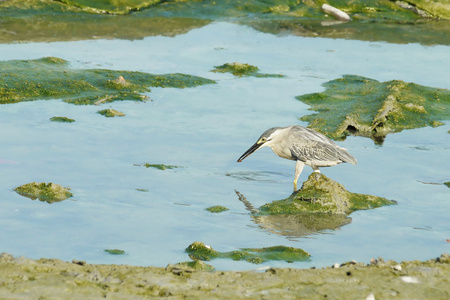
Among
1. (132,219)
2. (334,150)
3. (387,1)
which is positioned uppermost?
(387,1)

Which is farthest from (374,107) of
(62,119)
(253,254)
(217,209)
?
(253,254)

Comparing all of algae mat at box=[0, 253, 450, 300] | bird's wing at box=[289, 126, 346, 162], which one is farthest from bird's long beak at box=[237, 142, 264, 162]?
algae mat at box=[0, 253, 450, 300]

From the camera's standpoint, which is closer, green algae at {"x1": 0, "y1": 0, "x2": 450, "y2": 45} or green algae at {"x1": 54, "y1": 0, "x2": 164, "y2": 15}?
green algae at {"x1": 0, "y1": 0, "x2": 450, "y2": 45}

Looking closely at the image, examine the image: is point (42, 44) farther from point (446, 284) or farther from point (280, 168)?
point (446, 284)

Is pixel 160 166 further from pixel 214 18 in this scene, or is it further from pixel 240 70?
pixel 214 18

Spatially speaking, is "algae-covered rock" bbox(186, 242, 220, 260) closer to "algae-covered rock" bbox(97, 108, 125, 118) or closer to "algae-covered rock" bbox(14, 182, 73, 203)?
"algae-covered rock" bbox(14, 182, 73, 203)

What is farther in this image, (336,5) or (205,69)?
(336,5)

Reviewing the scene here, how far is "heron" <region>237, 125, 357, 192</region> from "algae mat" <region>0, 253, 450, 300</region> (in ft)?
12.8

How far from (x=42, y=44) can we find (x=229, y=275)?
47.2 feet

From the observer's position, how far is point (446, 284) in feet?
22.6

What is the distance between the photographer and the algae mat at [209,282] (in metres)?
6.32

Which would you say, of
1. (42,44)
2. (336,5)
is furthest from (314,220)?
(336,5)

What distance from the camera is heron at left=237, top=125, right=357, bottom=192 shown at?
11.0m

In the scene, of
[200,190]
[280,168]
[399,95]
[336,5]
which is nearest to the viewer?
[200,190]
